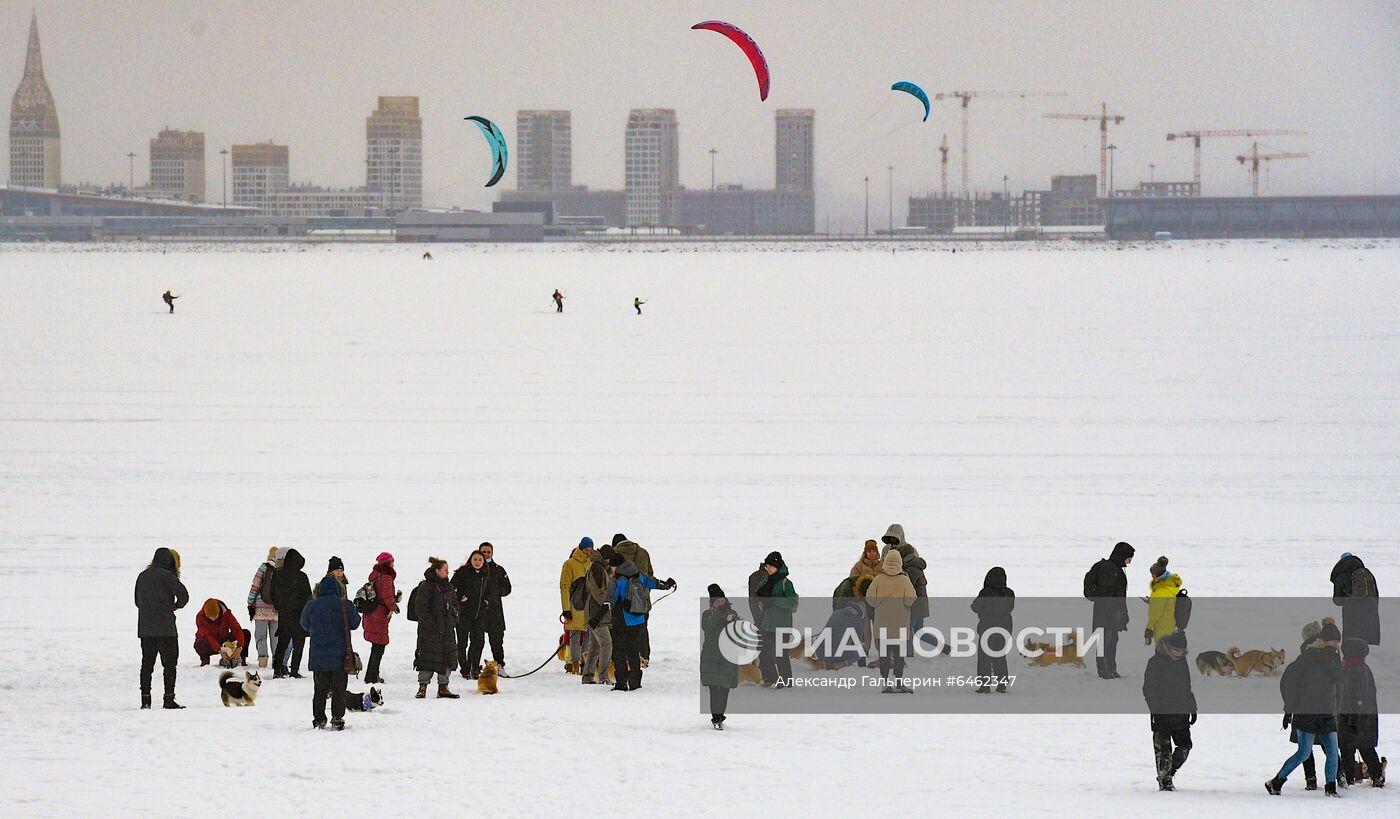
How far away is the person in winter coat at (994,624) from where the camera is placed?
7062 mm

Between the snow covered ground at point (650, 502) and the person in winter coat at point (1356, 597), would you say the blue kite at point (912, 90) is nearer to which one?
the snow covered ground at point (650, 502)

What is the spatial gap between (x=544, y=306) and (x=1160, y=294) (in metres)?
15.4

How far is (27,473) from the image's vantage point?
42.0 ft

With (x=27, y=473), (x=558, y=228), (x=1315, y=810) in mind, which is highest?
(x=558, y=228)

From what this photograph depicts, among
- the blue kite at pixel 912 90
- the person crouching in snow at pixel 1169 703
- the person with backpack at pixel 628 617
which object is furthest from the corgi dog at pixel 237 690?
the blue kite at pixel 912 90

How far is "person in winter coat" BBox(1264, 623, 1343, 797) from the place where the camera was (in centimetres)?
555

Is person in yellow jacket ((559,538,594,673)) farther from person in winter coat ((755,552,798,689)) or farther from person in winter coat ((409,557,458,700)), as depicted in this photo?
person in winter coat ((755,552,798,689))

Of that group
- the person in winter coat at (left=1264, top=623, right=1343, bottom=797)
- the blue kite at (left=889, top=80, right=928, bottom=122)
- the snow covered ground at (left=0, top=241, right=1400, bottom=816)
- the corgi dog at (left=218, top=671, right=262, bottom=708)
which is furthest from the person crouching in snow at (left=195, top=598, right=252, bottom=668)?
the blue kite at (left=889, top=80, right=928, bottom=122)

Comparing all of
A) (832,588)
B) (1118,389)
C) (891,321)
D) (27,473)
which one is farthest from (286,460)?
(891,321)

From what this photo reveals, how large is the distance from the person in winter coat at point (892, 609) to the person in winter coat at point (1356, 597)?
72.5 inches

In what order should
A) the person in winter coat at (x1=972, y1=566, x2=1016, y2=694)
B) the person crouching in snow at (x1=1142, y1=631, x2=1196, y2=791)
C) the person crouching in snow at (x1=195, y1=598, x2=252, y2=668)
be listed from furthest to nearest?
the person crouching in snow at (x1=195, y1=598, x2=252, y2=668), the person in winter coat at (x1=972, y1=566, x2=1016, y2=694), the person crouching in snow at (x1=1142, y1=631, x2=1196, y2=791)

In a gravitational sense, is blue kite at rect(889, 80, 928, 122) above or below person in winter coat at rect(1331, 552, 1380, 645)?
above

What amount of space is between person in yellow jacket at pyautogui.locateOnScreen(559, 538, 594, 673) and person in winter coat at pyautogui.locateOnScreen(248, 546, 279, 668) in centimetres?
134

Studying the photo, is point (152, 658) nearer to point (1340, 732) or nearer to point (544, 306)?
point (1340, 732)
